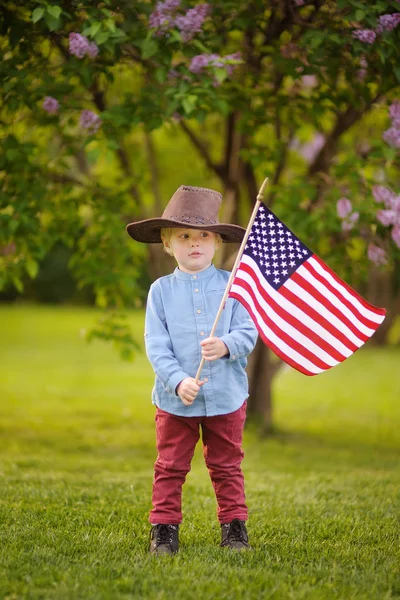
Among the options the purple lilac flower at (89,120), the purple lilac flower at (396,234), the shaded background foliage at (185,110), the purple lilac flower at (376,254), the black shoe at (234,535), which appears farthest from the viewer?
the purple lilac flower at (376,254)

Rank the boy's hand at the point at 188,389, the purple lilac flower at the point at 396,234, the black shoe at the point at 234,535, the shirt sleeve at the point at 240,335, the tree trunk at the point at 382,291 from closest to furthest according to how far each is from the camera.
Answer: the boy's hand at the point at 188,389 < the shirt sleeve at the point at 240,335 < the black shoe at the point at 234,535 < the purple lilac flower at the point at 396,234 < the tree trunk at the point at 382,291

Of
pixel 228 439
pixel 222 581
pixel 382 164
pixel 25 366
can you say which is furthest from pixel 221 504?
pixel 25 366

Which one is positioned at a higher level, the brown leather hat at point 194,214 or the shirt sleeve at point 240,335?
the brown leather hat at point 194,214

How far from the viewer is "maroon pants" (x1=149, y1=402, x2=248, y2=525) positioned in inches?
140

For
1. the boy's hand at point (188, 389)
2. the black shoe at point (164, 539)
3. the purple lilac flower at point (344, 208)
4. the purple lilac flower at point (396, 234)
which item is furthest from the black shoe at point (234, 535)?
the purple lilac flower at point (344, 208)

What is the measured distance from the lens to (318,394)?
12.3 meters

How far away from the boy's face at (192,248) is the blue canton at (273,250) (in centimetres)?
19

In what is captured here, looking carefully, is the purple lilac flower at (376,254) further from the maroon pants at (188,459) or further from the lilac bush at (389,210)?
the maroon pants at (188,459)

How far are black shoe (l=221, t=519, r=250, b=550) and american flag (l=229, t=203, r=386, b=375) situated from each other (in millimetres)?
796

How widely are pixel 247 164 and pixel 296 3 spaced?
2.99 m

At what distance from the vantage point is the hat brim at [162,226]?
352 cm

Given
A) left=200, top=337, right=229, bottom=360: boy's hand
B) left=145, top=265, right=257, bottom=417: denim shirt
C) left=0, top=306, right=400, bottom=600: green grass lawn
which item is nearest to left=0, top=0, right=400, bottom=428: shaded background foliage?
left=0, top=306, right=400, bottom=600: green grass lawn

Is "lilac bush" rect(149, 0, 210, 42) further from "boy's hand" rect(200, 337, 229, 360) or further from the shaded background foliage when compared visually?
"boy's hand" rect(200, 337, 229, 360)

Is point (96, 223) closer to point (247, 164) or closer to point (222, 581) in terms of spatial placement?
point (247, 164)
